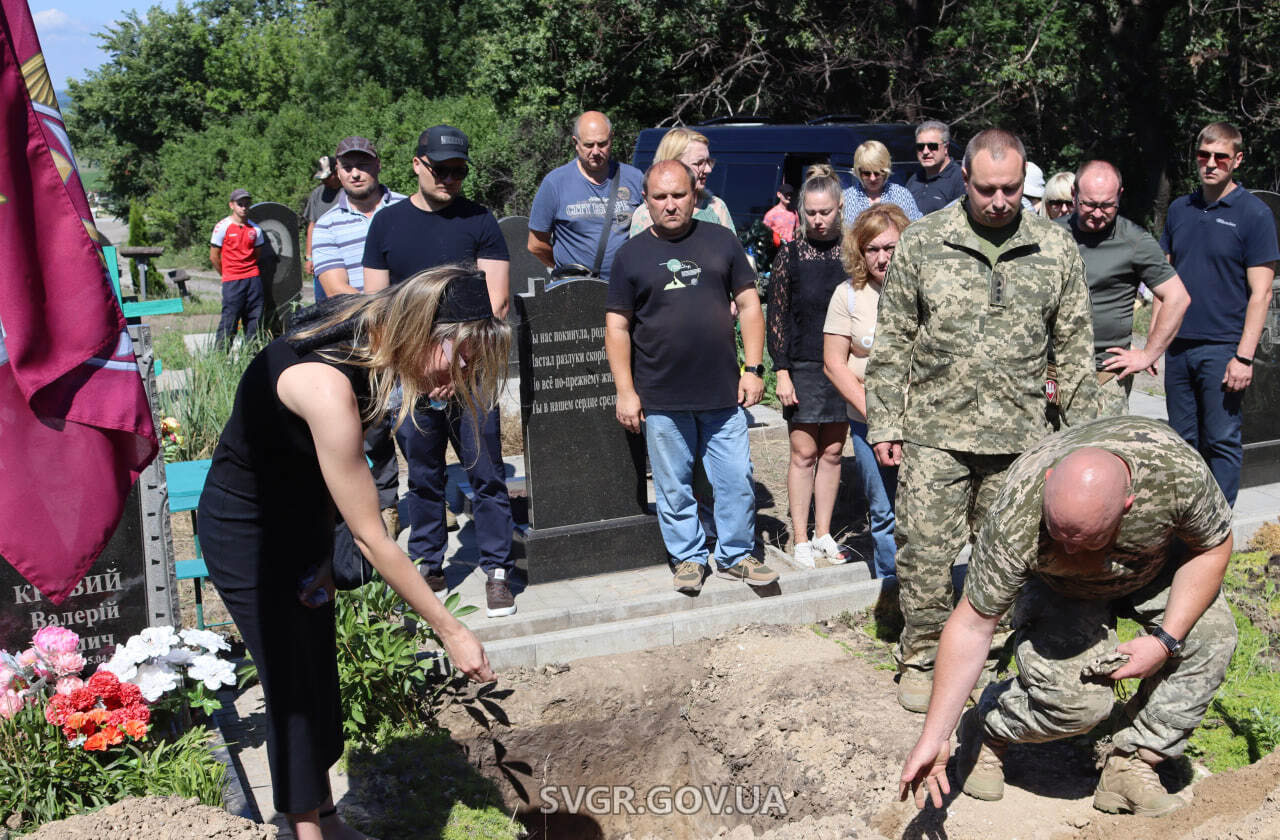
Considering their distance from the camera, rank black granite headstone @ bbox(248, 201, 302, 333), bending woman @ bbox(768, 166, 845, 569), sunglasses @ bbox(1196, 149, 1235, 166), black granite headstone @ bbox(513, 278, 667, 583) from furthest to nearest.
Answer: black granite headstone @ bbox(248, 201, 302, 333) < sunglasses @ bbox(1196, 149, 1235, 166) < black granite headstone @ bbox(513, 278, 667, 583) < bending woman @ bbox(768, 166, 845, 569)

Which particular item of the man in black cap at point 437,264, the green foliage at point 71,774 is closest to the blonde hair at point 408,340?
the green foliage at point 71,774

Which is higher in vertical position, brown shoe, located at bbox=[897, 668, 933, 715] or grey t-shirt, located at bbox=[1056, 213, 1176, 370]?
grey t-shirt, located at bbox=[1056, 213, 1176, 370]

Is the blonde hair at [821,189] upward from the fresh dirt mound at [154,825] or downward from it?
upward

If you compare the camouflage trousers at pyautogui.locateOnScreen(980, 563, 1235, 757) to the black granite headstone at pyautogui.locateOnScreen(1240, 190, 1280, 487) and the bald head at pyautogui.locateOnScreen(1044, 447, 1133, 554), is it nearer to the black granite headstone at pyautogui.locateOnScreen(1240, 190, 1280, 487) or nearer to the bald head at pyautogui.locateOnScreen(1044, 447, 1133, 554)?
the bald head at pyautogui.locateOnScreen(1044, 447, 1133, 554)

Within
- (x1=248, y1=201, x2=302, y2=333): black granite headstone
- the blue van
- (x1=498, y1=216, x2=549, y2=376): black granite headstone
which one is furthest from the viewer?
the blue van

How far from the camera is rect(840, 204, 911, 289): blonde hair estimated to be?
5.11m

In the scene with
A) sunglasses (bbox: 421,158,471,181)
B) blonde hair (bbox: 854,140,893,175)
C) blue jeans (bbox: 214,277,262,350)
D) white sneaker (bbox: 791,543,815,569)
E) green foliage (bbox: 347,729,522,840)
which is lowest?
green foliage (bbox: 347,729,522,840)

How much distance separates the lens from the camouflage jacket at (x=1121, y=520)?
324cm

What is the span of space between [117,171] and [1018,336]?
146 ft

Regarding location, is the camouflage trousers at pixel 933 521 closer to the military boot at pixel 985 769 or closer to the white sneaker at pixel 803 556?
the military boot at pixel 985 769

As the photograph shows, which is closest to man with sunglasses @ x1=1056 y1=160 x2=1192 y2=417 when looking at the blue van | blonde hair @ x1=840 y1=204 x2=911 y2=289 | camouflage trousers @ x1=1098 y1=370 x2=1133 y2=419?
camouflage trousers @ x1=1098 y1=370 x2=1133 y2=419

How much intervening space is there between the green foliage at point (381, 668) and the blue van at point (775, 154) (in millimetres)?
11062

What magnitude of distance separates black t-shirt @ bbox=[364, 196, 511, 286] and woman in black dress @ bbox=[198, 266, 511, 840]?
90.8 inches

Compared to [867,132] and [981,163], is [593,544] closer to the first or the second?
[981,163]
